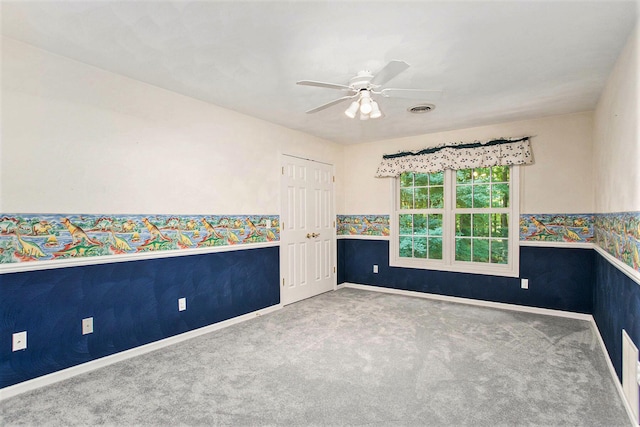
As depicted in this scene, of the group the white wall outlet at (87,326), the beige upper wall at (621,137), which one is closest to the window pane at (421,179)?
the beige upper wall at (621,137)

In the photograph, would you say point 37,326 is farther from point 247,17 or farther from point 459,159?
point 459,159

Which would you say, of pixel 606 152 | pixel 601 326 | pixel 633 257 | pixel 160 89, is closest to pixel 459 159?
pixel 606 152

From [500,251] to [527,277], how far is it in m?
0.44

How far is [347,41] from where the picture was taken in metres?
2.26

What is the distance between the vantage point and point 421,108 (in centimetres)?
374

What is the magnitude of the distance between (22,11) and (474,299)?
5226 millimetres

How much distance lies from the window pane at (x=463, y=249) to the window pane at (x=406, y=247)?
2.26ft

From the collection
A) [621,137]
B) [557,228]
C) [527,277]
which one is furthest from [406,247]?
[621,137]

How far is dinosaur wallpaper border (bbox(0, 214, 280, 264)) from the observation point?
7.77 feet

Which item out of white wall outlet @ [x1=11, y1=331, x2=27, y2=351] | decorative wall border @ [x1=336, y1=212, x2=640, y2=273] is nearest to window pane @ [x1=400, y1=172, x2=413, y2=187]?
decorative wall border @ [x1=336, y1=212, x2=640, y2=273]

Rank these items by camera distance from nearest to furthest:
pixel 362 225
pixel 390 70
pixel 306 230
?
pixel 390 70 < pixel 306 230 < pixel 362 225

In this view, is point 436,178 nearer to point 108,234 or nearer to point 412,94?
point 412,94

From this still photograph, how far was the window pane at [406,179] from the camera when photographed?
5.22m

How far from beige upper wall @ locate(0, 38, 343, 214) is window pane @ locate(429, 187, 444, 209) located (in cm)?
254
